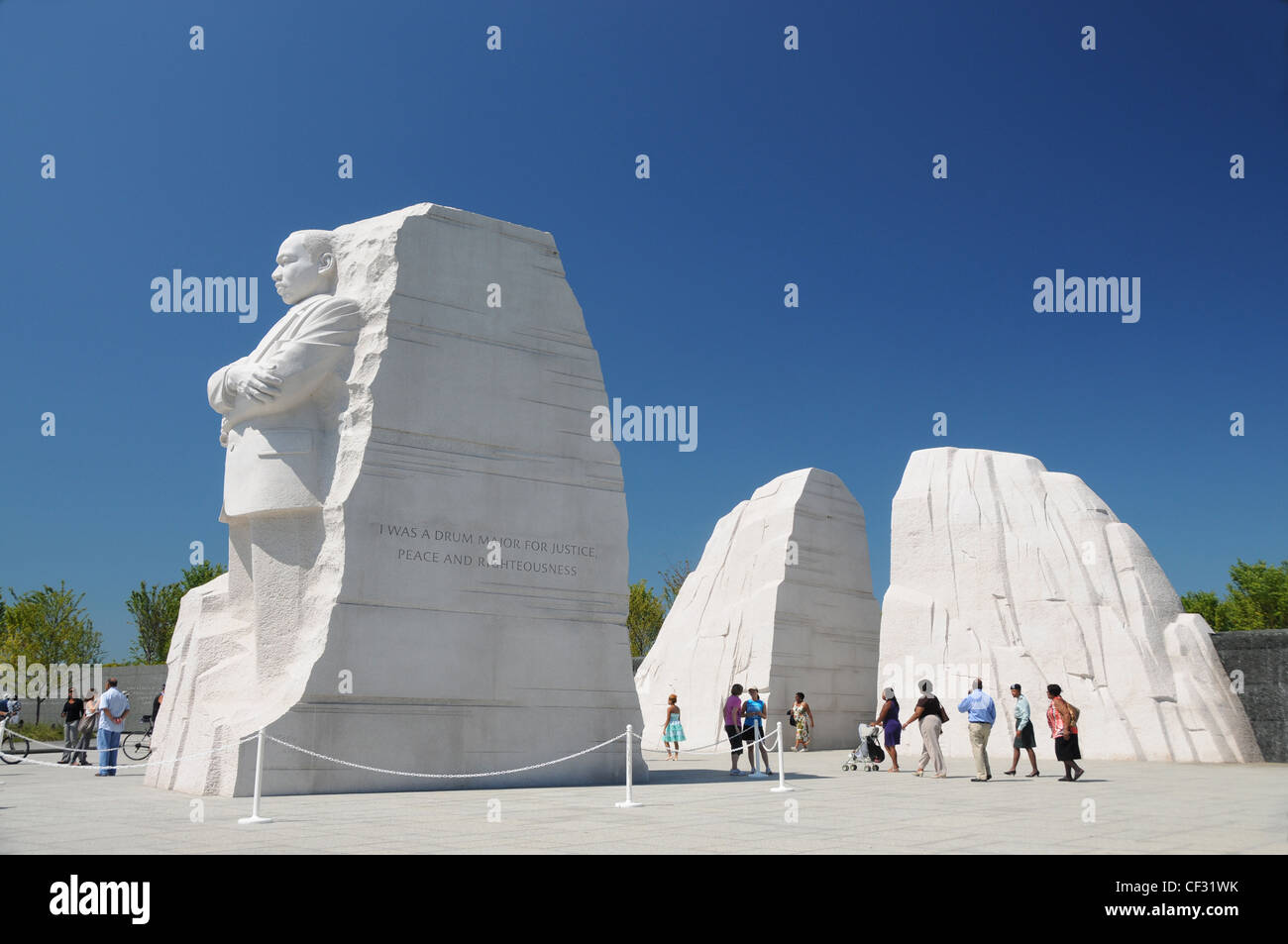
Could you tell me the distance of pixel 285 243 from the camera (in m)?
14.0

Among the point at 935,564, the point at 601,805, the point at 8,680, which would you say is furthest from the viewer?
the point at 8,680

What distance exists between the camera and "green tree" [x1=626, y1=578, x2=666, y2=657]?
5156cm

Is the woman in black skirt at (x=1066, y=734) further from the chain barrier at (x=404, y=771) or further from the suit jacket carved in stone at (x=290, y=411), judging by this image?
the suit jacket carved in stone at (x=290, y=411)

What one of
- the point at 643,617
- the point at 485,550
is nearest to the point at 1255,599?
the point at 643,617

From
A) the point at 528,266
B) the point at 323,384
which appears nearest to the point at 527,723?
the point at 323,384

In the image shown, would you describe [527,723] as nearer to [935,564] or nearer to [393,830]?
[393,830]

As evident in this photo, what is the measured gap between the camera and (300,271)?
1392 centimetres

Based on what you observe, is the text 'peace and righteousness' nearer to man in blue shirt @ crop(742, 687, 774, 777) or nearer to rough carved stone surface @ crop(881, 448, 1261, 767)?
man in blue shirt @ crop(742, 687, 774, 777)

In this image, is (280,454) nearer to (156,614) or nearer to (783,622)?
(783,622)

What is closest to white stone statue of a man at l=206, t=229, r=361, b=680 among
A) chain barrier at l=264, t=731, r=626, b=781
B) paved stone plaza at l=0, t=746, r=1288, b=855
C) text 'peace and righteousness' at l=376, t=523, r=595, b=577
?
text 'peace and righteousness' at l=376, t=523, r=595, b=577

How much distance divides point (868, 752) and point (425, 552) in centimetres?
796

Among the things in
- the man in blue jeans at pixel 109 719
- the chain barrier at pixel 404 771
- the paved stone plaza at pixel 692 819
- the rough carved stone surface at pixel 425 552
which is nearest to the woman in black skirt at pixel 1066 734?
the paved stone plaza at pixel 692 819

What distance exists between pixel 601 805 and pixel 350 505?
14.3 ft

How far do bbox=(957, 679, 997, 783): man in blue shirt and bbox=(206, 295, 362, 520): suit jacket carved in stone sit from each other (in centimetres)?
855
